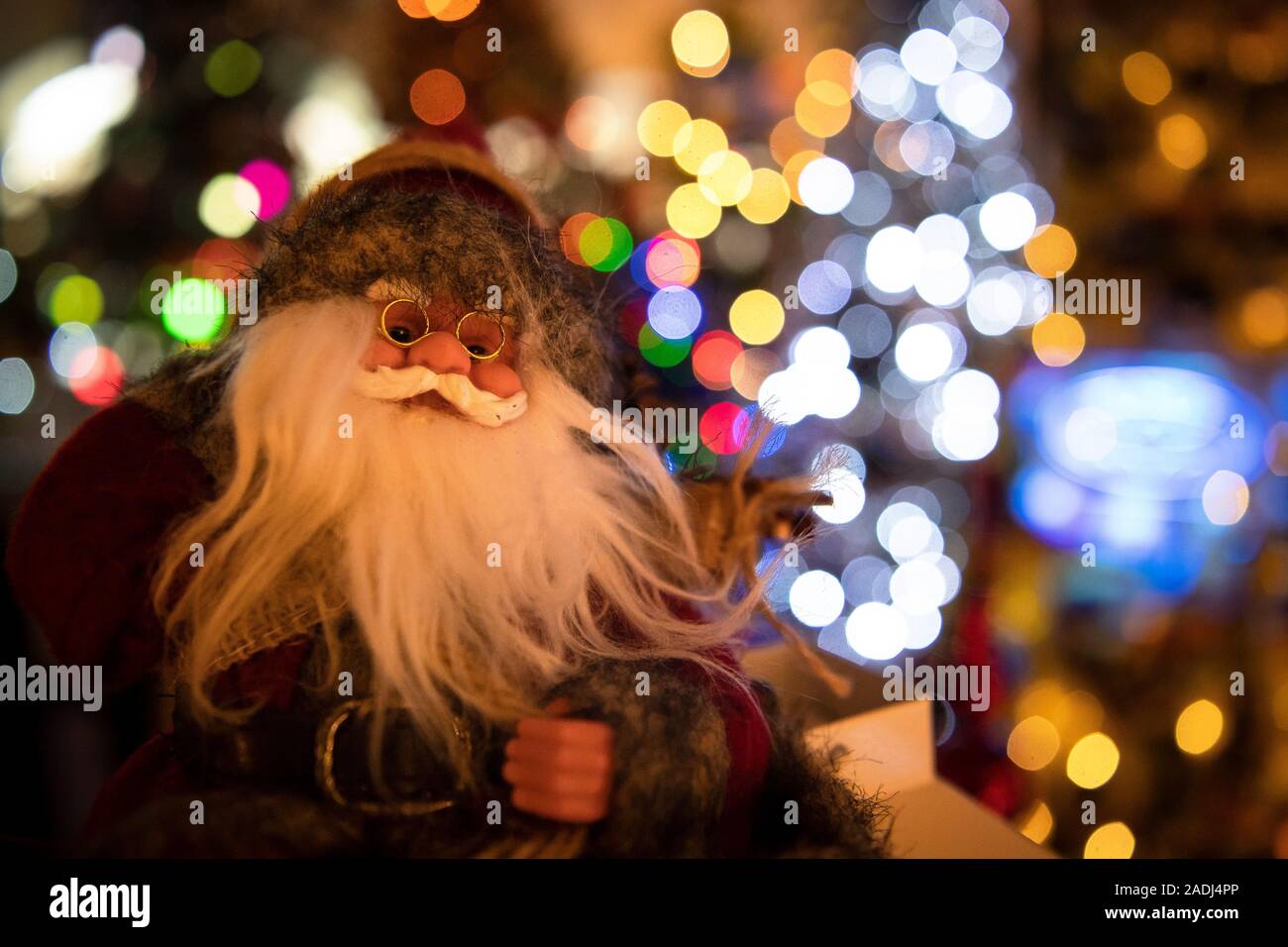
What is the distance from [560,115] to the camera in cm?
174

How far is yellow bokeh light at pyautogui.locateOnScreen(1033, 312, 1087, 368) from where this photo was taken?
1534mm

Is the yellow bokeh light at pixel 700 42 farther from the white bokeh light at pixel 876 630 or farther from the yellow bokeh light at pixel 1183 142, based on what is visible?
the white bokeh light at pixel 876 630

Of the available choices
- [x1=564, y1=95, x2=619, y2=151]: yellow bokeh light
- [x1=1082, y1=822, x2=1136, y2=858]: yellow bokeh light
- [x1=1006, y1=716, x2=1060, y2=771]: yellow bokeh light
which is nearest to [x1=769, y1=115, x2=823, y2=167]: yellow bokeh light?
[x1=564, y1=95, x2=619, y2=151]: yellow bokeh light

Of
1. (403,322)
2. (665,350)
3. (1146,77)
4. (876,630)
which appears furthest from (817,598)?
(1146,77)

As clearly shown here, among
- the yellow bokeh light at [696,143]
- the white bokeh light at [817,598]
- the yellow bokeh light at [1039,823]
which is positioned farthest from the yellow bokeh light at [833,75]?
the yellow bokeh light at [1039,823]

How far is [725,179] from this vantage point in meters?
1.71

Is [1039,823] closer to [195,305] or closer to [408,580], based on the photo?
[408,580]

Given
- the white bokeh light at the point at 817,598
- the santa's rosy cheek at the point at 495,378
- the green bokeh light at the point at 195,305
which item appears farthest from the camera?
the white bokeh light at the point at 817,598

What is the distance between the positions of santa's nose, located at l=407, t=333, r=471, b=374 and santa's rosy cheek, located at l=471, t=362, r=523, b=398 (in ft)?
0.05

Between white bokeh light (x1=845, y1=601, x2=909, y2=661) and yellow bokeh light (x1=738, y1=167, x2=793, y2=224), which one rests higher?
yellow bokeh light (x1=738, y1=167, x2=793, y2=224)

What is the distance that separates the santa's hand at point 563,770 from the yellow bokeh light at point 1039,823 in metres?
1.10

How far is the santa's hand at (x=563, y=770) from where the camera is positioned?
669 mm

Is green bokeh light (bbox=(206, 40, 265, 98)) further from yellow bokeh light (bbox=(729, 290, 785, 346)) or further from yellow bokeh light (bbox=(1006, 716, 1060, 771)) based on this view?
yellow bokeh light (bbox=(1006, 716, 1060, 771))
